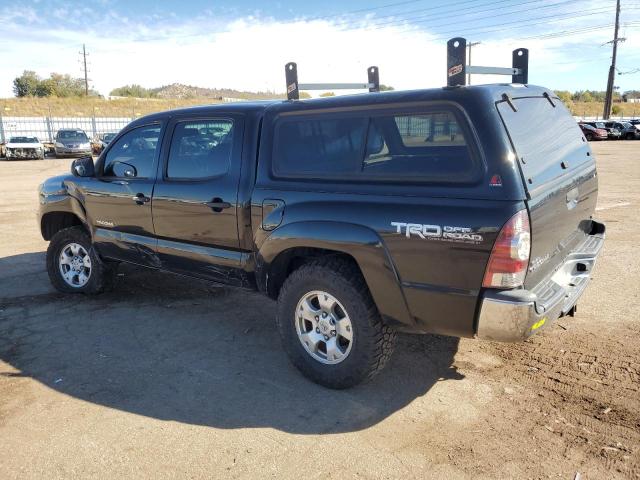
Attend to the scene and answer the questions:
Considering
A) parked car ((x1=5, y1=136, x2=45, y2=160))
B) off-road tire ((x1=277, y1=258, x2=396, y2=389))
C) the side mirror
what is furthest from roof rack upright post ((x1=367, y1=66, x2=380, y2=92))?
parked car ((x1=5, y1=136, x2=45, y2=160))

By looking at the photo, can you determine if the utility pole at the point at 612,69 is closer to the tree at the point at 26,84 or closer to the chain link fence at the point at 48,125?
the chain link fence at the point at 48,125

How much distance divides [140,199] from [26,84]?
89.2 metres

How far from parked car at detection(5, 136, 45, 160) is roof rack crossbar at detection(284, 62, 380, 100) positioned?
29.3 meters

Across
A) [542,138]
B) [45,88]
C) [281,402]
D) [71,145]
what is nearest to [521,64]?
[542,138]

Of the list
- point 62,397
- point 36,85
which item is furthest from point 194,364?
point 36,85

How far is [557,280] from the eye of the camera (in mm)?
3543

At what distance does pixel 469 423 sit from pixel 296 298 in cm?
137

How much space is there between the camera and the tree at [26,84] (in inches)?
3167

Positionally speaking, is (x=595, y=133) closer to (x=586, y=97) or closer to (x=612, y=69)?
(x=612, y=69)

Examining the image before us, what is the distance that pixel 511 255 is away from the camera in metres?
2.90

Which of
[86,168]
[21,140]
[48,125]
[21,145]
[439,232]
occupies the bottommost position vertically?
[439,232]

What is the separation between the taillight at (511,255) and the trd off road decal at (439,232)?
0.41 ft

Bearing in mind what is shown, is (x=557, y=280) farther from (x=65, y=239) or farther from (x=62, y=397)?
(x=65, y=239)

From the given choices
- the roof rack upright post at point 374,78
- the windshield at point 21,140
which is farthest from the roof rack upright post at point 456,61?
the windshield at point 21,140
